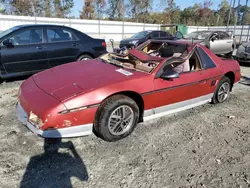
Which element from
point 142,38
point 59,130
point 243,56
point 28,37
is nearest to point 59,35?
point 28,37

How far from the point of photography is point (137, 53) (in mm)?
3977

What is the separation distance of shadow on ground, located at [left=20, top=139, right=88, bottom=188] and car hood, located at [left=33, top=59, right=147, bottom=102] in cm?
71

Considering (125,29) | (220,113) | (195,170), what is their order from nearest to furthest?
(195,170) < (220,113) < (125,29)

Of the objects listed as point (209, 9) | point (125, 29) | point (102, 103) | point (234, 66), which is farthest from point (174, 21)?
point (102, 103)

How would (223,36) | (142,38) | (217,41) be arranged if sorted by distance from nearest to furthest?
(217,41)
(223,36)
(142,38)

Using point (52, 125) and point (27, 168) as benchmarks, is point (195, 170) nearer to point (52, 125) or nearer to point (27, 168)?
point (52, 125)

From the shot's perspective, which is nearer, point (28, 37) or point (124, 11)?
point (28, 37)

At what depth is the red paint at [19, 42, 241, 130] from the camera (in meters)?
2.64

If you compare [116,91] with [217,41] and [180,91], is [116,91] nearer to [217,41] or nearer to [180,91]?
[180,91]

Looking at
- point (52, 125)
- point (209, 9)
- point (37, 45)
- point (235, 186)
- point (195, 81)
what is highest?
point (209, 9)

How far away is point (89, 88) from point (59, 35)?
12.5ft

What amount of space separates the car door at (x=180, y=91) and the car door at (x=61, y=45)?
3.44m

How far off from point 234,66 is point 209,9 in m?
46.5

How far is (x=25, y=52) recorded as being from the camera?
543 centimetres
